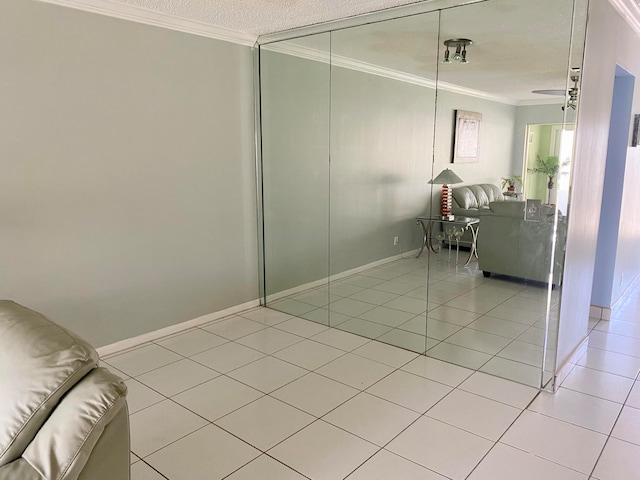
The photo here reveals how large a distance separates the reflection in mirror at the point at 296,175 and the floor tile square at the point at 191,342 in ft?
2.65

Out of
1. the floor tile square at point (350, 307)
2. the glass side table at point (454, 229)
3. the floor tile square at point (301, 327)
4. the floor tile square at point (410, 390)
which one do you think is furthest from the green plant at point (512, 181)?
the floor tile square at point (301, 327)

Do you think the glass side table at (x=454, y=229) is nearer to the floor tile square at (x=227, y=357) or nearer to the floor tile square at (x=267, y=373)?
the floor tile square at (x=267, y=373)

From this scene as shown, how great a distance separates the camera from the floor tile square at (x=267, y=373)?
9.53ft

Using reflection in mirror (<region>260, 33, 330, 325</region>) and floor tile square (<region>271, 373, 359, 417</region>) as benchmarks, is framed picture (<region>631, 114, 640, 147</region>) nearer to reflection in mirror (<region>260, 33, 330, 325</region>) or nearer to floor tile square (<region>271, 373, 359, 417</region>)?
reflection in mirror (<region>260, 33, 330, 325</region>)

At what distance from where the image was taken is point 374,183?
12.1ft

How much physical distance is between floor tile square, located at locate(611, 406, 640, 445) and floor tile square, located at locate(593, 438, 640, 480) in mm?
49

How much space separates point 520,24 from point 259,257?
269cm

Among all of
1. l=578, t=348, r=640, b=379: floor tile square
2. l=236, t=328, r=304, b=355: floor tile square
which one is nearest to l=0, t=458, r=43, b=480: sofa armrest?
l=236, t=328, r=304, b=355: floor tile square

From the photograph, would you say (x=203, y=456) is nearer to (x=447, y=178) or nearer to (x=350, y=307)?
(x=350, y=307)

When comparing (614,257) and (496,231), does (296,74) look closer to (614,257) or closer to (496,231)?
(496,231)

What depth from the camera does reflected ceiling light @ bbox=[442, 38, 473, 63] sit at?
3.06m

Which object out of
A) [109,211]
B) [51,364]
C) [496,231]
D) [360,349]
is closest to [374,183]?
[496,231]

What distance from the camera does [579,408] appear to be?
2.63 m

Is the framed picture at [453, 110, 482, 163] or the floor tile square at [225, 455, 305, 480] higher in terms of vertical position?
the framed picture at [453, 110, 482, 163]
